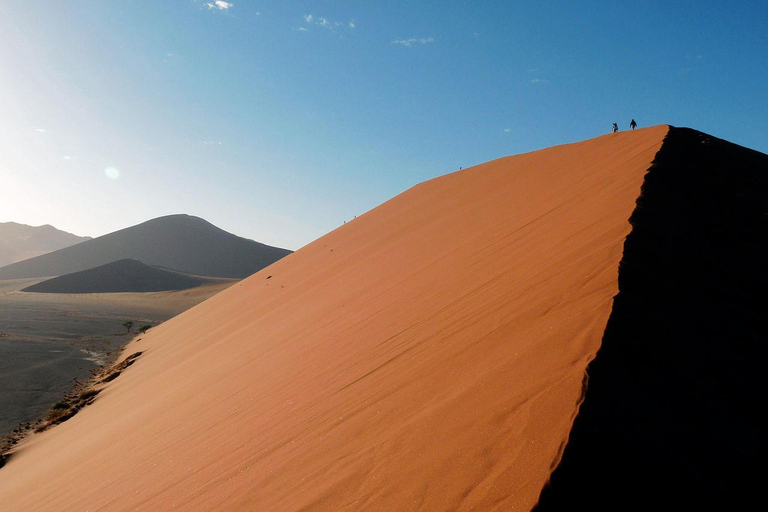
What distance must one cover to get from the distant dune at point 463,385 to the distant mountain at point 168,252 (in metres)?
95.4

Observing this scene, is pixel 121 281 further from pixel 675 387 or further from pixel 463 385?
pixel 675 387

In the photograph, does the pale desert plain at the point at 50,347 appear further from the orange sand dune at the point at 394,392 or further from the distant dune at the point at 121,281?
the distant dune at the point at 121,281

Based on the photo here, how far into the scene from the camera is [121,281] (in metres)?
71.8

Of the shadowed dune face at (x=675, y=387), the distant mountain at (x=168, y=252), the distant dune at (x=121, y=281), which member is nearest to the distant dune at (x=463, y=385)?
the shadowed dune face at (x=675, y=387)

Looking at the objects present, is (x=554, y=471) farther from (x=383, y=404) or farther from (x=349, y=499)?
(x=383, y=404)

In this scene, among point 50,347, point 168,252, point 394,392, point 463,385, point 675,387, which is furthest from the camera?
point 168,252

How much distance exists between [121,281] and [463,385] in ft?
256

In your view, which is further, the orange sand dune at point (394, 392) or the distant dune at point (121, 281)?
the distant dune at point (121, 281)

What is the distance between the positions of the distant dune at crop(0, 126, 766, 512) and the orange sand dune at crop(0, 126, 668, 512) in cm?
2

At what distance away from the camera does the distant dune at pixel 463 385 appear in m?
2.52

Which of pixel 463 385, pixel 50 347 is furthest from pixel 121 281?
pixel 463 385

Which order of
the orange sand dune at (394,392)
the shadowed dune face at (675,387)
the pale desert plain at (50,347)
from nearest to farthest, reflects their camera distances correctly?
the shadowed dune face at (675,387) < the orange sand dune at (394,392) < the pale desert plain at (50,347)

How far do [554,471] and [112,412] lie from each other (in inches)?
358

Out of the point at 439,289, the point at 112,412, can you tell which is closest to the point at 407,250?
the point at 439,289
